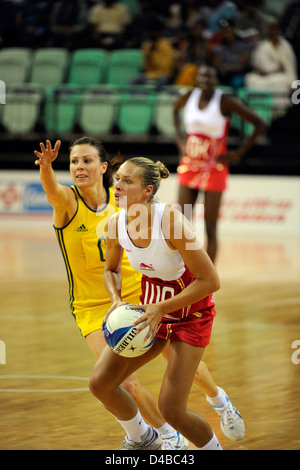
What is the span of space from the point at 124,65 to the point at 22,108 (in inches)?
78.0

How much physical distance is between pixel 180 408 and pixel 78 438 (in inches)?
34.7

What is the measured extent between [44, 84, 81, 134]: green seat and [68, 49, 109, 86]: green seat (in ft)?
1.58

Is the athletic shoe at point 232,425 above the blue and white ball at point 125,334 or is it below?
below

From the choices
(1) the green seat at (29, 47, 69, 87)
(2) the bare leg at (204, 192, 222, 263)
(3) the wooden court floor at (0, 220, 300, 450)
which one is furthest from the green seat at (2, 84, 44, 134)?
(2) the bare leg at (204, 192, 222, 263)

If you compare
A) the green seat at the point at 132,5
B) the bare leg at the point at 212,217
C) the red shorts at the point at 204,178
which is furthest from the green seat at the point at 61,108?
the bare leg at the point at 212,217

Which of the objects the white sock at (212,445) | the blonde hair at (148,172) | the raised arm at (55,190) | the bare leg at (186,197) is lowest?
the bare leg at (186,197)

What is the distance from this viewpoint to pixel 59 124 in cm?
1485

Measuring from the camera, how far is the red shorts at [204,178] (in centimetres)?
902

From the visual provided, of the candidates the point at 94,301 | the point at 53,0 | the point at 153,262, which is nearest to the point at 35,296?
the point at 94,301

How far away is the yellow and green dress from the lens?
15.4ft

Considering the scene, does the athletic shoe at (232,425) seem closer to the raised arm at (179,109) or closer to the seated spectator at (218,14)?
the raised arm at (179,109)

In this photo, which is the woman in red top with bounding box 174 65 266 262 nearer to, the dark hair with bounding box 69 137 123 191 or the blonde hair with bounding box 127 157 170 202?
the dark hair with bounding box 69 137 123 191

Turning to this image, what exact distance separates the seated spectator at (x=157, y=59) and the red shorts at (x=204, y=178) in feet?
17.9

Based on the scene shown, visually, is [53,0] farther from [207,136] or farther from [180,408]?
[180,408]
